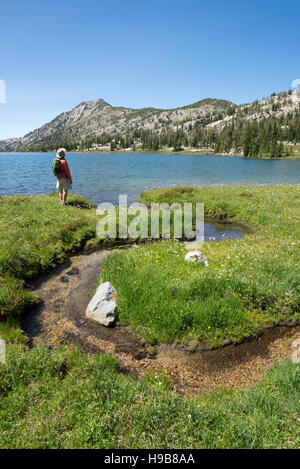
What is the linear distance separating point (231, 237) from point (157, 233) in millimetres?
5124

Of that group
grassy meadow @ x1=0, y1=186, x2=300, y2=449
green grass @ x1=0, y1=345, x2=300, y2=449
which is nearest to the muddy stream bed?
grassy meadow @ x1=0, y1=186, x2=300, y2=449

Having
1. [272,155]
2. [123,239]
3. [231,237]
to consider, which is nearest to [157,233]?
[123,239]

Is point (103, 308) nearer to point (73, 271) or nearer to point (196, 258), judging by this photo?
point (73, 271)

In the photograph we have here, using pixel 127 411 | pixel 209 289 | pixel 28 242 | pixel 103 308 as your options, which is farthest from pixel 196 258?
pixel 28 242

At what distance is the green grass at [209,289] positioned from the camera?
7.47 metres

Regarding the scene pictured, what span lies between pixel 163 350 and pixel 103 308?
2.47 meters

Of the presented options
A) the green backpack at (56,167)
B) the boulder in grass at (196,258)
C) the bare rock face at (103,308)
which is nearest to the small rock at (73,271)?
the bare rock face at (103,308)

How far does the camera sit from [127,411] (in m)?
4.45

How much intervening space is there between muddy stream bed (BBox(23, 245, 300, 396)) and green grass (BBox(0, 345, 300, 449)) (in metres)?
0.62

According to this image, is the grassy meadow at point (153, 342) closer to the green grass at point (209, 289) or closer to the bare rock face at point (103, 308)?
the green grass at point (209, 289)

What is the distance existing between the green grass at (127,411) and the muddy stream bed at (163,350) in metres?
0.62

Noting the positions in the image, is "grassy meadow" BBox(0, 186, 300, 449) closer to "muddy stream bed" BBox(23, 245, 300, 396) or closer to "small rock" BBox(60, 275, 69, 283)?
"muddy stream bed" BBox(23, 245, 300, 396)

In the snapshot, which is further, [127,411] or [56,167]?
[56,167]

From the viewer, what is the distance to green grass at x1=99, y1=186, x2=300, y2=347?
24.5ft
